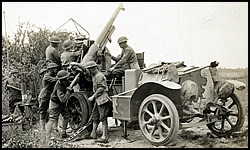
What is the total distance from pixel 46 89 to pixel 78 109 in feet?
2.96

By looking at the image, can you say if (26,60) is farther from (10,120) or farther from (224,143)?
(224,143)

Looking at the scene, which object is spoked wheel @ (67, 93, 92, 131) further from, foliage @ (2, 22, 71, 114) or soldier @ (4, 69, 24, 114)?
soldier @ (4, 69, 24, 114)

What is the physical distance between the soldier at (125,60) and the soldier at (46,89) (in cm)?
126

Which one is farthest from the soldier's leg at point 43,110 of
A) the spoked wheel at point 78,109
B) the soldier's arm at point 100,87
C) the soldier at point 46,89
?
the soldier's arm at point 100,87

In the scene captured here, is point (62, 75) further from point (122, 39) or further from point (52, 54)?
point (122, 39)

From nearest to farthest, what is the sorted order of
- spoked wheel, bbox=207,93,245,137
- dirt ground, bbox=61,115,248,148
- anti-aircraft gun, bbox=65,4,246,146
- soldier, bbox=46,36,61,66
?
1. anti-aircraft gun, bbox=65,4,246,146
2. dirt ground, bbox=61,115,248,148
3. spoked wheel, bbox=207,93,245,137
4. soldier, bbox=46,36,61,66

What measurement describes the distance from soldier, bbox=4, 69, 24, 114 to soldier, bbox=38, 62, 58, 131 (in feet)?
3.34

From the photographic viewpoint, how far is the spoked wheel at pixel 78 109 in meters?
6.88

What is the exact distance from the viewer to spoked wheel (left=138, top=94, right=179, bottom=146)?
5.29 meters

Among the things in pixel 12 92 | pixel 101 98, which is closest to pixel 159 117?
pixel 101 98

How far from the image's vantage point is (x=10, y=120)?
767 cm

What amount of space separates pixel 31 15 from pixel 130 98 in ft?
8.51

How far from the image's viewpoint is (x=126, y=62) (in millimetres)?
7297

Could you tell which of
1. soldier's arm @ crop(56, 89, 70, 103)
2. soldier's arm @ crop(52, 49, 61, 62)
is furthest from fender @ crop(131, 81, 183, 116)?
soldier's arm @ crop(52, 49, 61, 62)
